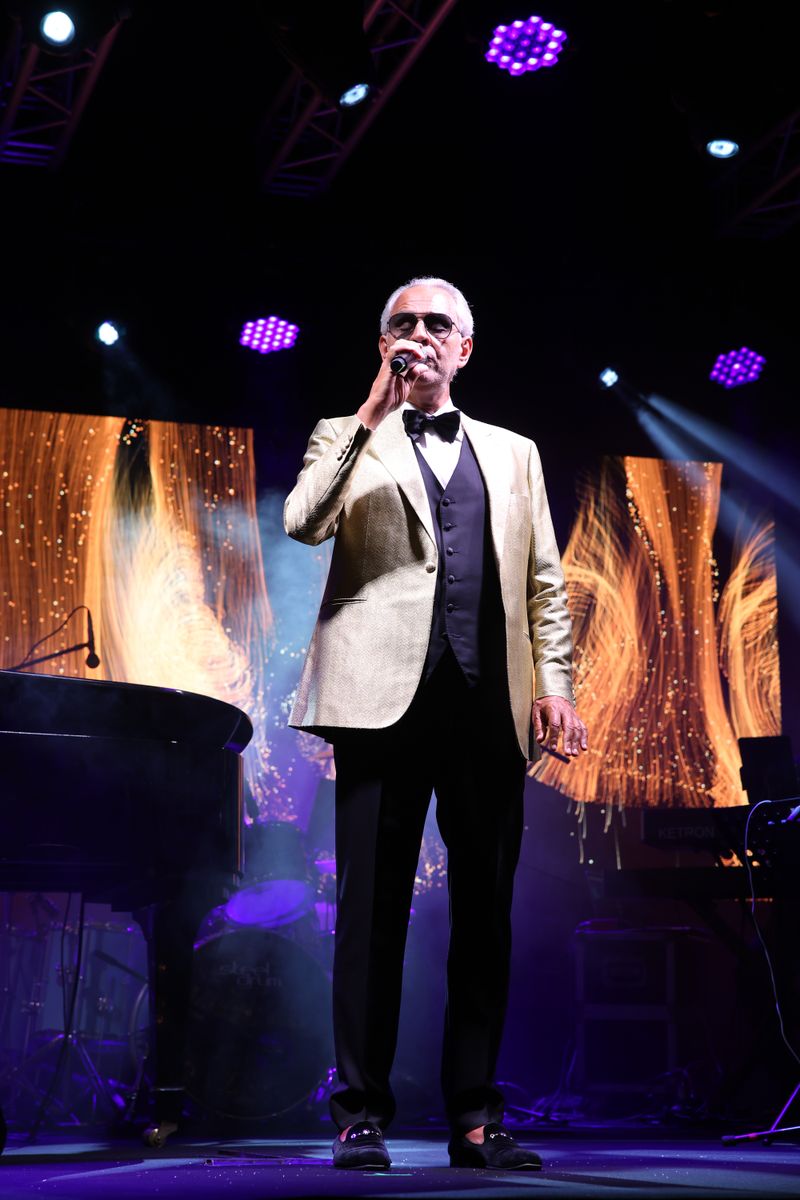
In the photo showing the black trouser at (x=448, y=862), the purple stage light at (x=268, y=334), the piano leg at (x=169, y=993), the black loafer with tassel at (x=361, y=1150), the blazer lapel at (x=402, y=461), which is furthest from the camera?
the purple stage light at (x=268, y=334)

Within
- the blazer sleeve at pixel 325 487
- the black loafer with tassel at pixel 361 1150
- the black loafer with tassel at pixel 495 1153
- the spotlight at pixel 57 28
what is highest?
the spotlight at pixel 57 28

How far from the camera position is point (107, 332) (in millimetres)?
6375

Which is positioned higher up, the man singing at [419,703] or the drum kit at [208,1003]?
the man singing at [419,703]

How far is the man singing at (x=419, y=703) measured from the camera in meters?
2.38

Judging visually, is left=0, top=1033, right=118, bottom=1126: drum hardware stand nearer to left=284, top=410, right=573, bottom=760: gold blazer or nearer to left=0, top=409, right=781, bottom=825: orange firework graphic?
left=0, top=409, right=781, bottom=825: orange firework graphic

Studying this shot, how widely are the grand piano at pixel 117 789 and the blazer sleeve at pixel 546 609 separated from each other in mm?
929

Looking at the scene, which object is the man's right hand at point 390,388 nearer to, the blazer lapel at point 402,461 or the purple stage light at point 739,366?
the blazer lapel at point 402,461

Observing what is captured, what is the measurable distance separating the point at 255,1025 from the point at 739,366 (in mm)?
4540

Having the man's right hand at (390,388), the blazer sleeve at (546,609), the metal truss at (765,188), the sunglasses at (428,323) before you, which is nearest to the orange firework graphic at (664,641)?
the metal truss at (765,188)

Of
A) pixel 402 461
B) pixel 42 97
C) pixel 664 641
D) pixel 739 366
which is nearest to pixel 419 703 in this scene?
pixel 402 461

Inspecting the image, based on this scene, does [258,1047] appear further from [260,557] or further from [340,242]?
[340,242]

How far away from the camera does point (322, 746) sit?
6.29 metres

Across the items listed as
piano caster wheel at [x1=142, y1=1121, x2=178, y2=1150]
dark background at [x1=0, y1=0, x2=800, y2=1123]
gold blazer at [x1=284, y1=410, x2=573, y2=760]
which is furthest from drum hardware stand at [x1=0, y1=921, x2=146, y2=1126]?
gold blazer at [x1=284, y1=410, x2=573, y2=760]

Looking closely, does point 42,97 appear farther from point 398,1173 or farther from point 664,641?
point 398,1173
